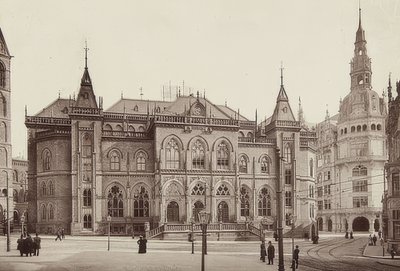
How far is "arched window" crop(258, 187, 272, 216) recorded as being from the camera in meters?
61.8

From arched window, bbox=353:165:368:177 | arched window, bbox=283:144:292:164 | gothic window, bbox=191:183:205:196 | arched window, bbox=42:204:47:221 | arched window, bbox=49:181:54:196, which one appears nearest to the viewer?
arched window, bbox=49:181:54:196

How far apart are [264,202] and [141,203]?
14.4 m

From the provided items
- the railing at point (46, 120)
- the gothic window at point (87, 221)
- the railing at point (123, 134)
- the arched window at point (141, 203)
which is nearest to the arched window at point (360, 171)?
the railing at point (123, 134)

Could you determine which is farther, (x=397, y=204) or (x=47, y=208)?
(x=47, y=208)

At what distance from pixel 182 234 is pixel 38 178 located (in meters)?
17.6

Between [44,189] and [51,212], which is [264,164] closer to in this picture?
[51,212]

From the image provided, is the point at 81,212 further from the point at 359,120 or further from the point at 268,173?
the point at 359,120

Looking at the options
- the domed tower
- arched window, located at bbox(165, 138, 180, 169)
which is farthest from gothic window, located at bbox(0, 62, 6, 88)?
the domed tower

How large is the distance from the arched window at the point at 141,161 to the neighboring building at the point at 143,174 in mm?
109

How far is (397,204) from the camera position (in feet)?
131

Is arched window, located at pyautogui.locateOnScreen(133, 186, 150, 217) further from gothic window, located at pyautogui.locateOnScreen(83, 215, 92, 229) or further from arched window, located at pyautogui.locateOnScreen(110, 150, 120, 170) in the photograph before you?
gothic window, located at pyautogui.locateOnScreen(83, 215, 92, 229)

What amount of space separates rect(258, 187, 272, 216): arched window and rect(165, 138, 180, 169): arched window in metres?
10.9

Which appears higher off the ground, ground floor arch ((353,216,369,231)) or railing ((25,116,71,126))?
railing ((25,116,71,126))

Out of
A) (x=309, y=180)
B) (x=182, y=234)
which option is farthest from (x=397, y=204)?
(x=309, y=180)
